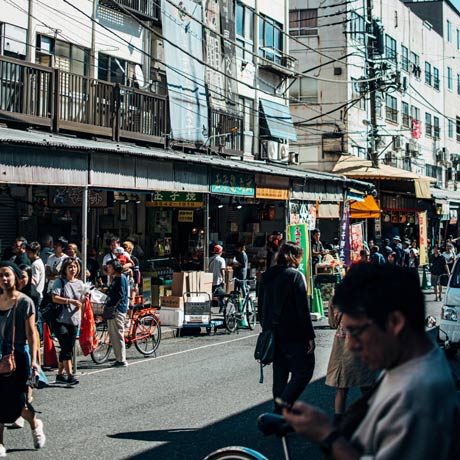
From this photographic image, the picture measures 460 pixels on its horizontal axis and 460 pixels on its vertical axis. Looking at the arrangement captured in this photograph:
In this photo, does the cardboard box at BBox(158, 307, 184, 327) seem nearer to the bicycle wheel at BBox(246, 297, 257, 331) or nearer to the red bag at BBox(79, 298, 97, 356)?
the bicycle wheel at BBox(246, 297, 257, 331)

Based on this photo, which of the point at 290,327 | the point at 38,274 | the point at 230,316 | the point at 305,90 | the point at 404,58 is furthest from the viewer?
the point at 404,58

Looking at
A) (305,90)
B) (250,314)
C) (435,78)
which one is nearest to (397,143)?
(305,90)

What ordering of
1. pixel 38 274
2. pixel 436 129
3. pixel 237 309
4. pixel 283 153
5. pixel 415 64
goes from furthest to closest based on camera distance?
pixel 436 129 < pixel 415 64 < pixel 283 153 < pixel 237 309 < pixel 38 274

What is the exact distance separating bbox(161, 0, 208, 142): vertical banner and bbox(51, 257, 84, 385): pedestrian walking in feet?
33.7

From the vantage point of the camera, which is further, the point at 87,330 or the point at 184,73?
the point at 184,73

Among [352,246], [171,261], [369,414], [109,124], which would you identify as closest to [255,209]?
[352,246]

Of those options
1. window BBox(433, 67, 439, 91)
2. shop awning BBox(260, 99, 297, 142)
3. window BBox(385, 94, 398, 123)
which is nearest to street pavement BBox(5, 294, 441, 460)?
shop awning BBox(260, 99, 297, 142)

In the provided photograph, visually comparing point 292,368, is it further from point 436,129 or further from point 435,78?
point 435,78

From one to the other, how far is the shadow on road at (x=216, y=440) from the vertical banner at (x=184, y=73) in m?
13.2

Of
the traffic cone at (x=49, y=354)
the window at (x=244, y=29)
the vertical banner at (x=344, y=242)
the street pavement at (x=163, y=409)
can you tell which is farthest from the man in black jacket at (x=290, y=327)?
the window at (x=244, y=29)

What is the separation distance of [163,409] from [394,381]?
6712 millimetres

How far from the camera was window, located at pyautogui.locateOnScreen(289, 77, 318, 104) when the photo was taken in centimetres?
3862

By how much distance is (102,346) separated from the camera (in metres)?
12.8

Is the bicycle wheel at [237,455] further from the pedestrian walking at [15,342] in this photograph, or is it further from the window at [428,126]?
the window at [428,126]
